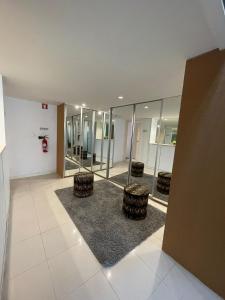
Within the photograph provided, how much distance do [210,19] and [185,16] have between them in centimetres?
17

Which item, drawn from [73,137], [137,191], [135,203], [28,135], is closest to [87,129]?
[73,137]

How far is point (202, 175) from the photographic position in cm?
134

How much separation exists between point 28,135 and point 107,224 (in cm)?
344

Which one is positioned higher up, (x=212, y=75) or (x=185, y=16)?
(x=185, y=16)

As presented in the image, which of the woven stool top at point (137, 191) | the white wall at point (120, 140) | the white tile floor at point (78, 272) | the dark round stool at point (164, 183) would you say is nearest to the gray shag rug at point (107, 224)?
the white tile floor at point (78, 272)

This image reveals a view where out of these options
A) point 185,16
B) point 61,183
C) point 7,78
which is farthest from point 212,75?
point 61,183

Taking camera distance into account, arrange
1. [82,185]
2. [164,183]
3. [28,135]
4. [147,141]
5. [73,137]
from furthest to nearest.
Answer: [147,141]
[73,137]
[28,135]
[164,183]
[82,185]

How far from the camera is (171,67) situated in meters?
1.66

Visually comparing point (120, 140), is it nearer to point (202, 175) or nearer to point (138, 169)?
point (138, 169)

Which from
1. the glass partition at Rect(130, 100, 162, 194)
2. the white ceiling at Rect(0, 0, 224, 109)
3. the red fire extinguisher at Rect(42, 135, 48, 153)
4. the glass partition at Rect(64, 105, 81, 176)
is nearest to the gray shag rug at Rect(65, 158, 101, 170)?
the glass partition at Rect(64, 105, 81, 176)

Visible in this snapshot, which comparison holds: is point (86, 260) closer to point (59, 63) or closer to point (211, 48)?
point (59, 63)

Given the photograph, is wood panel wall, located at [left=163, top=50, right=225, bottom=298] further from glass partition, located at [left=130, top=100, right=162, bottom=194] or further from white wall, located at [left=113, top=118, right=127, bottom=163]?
white wall, located at [left=113, top=118, right=127, bottom=163]

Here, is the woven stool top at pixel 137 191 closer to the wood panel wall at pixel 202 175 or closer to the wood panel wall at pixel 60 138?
the wood panel wall at pixel 202 175

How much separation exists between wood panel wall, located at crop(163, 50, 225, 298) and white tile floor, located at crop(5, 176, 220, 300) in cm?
24
